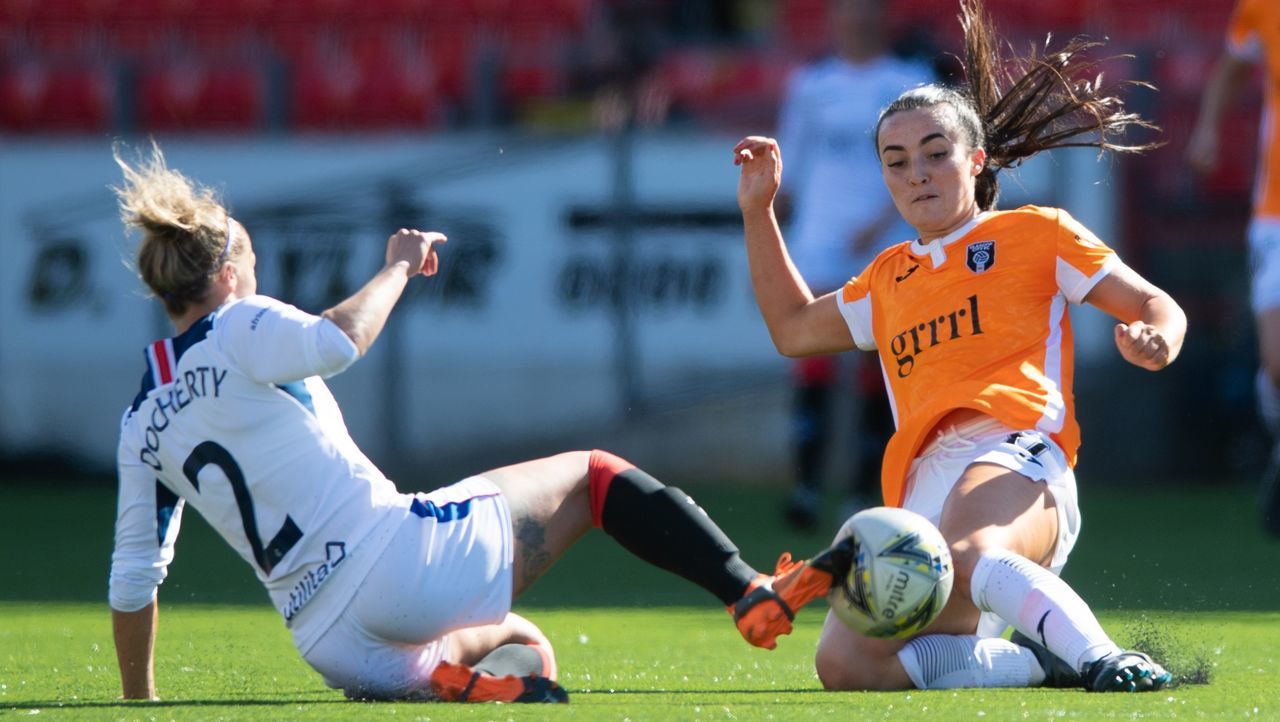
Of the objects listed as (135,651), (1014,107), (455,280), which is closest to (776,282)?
(1014,107)

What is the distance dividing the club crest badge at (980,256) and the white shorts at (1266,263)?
3.16 m

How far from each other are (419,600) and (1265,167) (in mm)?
4692

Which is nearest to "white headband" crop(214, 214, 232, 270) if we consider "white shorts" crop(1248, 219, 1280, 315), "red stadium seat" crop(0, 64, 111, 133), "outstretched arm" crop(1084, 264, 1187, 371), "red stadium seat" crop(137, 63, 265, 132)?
"outstretched arm" crop(1084, 264, 1187, 371)

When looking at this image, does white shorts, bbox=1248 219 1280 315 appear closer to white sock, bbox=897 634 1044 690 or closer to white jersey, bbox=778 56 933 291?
white jersey, bbox=778 56 933 291

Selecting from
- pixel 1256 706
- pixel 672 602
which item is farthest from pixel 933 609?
pixel 672 602

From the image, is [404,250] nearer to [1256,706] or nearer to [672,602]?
[1256,706]

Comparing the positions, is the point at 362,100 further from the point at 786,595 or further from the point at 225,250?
the point at 786,595

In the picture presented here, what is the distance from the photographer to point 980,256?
13.0 feet

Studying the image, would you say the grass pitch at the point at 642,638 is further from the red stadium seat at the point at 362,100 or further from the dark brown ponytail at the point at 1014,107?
the red stadium seat at the point at 362,100

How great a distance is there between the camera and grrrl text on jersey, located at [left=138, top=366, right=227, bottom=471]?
3.45 meters

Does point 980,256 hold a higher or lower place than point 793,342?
higher

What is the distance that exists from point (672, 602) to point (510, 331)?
4600 millimetres

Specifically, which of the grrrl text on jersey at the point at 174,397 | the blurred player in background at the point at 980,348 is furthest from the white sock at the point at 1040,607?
the grrrl text on jersey at the point at 174,397

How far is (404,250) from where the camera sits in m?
3.65
